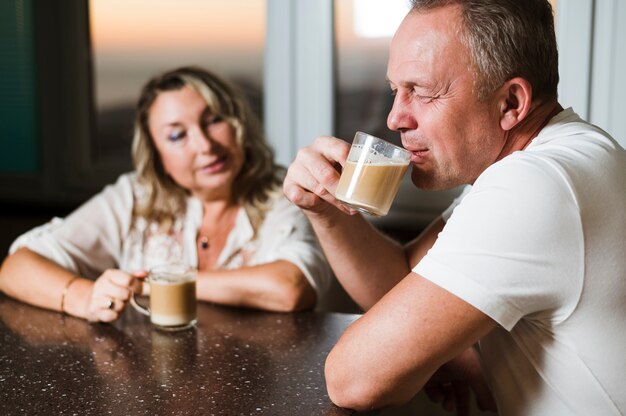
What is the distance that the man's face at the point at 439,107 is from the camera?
124 cm

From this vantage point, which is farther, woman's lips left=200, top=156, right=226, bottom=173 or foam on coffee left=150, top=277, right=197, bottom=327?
woman's lips left=200, top=156, right=226, bottom=173

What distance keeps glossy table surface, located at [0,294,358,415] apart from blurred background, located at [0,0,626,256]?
44.9 inches

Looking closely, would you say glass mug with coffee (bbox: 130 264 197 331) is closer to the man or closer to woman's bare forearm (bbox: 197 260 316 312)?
woman's bare forearm (bbox: 197 260 316 312)

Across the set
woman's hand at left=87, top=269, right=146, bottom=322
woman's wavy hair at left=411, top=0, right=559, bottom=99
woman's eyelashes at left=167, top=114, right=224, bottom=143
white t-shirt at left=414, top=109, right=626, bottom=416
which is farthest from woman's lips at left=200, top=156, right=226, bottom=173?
white t-shirt at left=414, top=109, right=626, bottom=416

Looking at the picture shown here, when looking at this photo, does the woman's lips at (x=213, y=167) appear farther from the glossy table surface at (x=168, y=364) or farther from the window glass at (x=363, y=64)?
the window glass at (x=363, y=64)

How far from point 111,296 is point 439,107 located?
0.88 m

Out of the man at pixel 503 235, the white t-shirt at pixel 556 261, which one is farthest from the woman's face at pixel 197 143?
the white t-shirt at pixel 556 261

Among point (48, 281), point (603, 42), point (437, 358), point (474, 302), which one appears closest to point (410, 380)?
point (437, 358)

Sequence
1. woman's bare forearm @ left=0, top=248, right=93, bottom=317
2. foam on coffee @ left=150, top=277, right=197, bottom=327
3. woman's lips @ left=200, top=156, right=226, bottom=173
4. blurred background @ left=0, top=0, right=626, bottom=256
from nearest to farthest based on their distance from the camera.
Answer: foam on coffee @ left=150, top=277, right=197, bottom=327 → woman's bare forearm @ left=0, top=248, right=93, bottom=317 → woman's lips @ left=200, top=156, right=226, bottom=173 → blurred background @ left=0, top=0, right=626, bottom=256

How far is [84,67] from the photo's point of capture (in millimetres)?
3242

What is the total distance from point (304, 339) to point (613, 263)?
2.30ft

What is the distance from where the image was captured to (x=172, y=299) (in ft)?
5.39

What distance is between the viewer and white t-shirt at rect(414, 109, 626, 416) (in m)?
1.06

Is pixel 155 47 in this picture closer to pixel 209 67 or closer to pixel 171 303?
pixel 209 67
